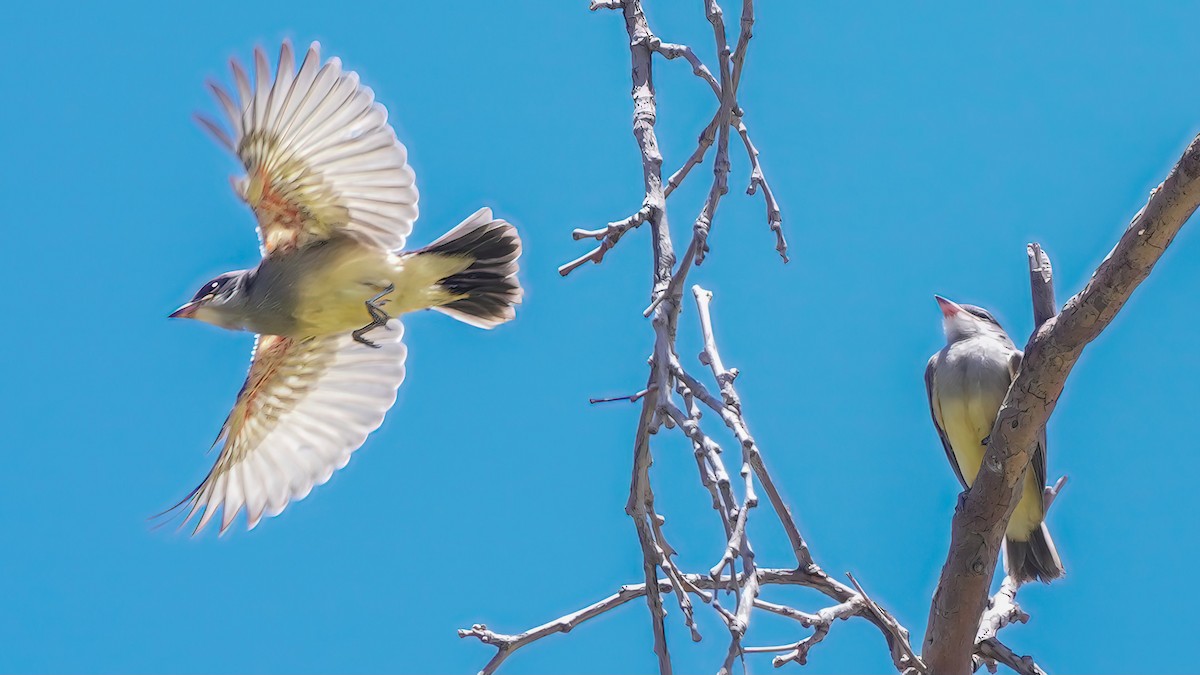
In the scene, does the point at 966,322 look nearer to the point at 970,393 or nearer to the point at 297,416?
the point at 970,393

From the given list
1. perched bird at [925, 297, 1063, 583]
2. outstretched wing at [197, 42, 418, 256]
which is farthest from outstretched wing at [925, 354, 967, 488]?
outstretched wing at [197, 42, 418, 256]

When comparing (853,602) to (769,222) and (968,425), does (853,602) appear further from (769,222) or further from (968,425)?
(968,425)

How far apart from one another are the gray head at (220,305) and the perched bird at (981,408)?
3.24 meters

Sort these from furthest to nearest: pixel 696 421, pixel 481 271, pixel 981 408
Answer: pixel 481 271, pixel 981 408, pixel 696 421

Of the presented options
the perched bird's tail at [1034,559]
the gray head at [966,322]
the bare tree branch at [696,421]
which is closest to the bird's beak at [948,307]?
the gray head at [966,322]

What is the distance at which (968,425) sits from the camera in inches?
210

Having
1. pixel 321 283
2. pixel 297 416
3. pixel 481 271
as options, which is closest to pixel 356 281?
pixel 321 283

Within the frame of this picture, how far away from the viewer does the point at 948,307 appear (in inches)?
237

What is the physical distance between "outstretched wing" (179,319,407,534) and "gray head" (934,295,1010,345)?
2.77 metres

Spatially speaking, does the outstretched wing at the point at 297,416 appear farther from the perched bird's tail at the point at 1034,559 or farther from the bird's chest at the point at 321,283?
the perched bird's tail at the point at 1034,559

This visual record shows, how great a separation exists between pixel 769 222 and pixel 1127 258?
0.98 m

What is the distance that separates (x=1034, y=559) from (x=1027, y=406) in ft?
5.50

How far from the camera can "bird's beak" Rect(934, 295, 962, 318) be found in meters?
5.95

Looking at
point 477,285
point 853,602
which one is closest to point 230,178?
point 477,285
